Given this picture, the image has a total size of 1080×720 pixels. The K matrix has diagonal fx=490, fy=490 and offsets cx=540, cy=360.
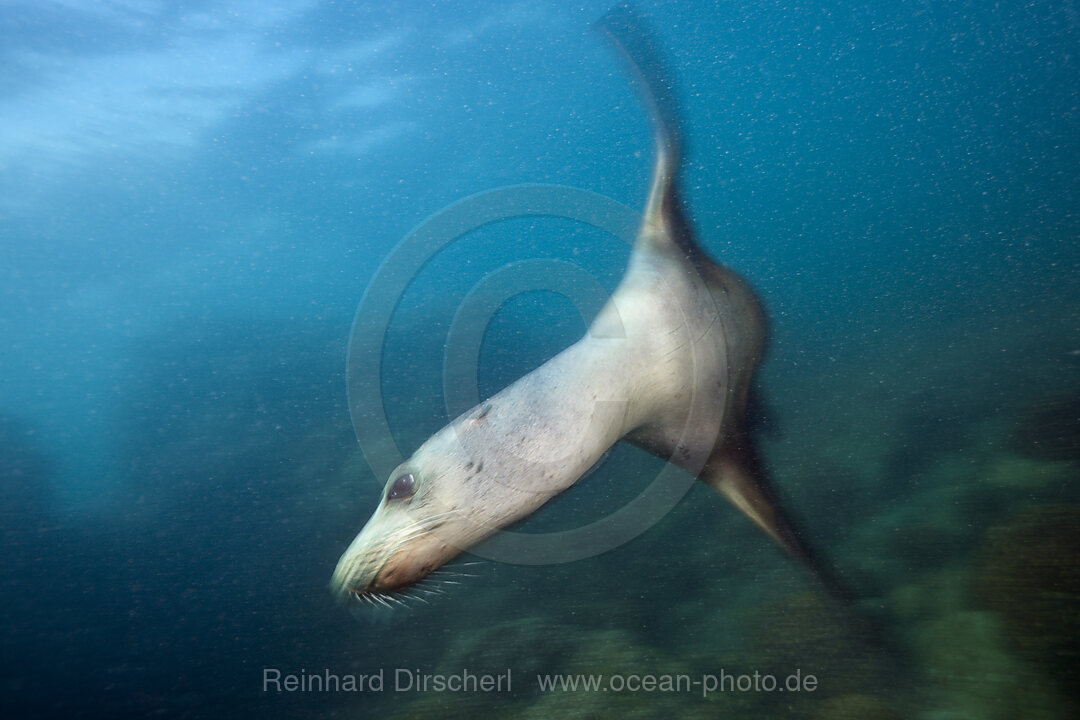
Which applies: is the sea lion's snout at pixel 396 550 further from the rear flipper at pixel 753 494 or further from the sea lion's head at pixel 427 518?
the rear flipper at pixel 753 494

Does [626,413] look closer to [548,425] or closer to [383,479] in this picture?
[548,425]

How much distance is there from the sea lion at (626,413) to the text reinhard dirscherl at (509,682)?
3.07 ft

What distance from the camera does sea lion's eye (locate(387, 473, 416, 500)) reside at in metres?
1.87

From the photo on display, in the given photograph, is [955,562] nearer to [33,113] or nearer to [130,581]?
[130,581]

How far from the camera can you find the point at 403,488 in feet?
6.18

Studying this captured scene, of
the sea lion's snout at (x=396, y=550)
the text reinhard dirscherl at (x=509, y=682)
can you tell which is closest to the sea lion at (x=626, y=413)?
the sea lion's snout at (x=396, y=550)

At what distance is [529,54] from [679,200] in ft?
82.9

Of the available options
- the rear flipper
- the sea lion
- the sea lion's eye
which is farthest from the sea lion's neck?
the rear flipper

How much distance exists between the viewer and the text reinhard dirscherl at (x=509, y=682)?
3068 mm

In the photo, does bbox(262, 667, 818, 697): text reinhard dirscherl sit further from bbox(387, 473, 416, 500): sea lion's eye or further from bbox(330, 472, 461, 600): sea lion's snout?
bbox(387, 473, 416, 500): sea lion's eye

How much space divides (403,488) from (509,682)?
2544 mm

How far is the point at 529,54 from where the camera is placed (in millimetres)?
24094

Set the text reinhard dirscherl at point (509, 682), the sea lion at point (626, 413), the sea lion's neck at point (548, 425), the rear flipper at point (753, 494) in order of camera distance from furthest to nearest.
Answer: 1. the text reinhard dirscherl at point (509, 682)
2. the rear flipper at point (753, 494)
3. the sea lion's neck at point (548, 425)
4. the sea lion at point (626, 413)

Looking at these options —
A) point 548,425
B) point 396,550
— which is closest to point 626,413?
point 548,425
